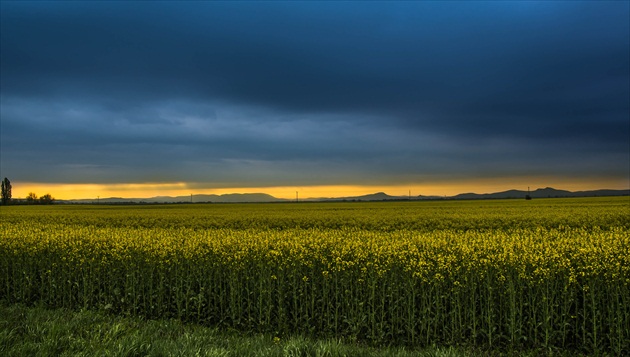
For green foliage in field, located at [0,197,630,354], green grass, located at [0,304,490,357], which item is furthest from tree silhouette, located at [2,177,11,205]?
green grass, located at [0,304,490,357]

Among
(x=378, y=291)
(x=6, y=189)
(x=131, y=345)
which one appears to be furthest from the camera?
(x=6, y=189)

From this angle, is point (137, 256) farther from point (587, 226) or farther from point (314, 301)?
point (587, 226)

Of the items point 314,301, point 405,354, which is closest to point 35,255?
point 314,301

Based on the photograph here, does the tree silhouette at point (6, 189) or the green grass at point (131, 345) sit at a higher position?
the tree silhouette at point (6, 189)

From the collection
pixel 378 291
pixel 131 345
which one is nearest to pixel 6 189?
pixel 131 345

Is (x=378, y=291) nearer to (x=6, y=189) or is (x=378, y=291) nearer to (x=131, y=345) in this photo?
(x=131, y=345)

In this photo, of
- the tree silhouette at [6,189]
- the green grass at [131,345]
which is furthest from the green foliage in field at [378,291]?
the tree silhouette at [6,189]

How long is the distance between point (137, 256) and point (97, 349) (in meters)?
5.81

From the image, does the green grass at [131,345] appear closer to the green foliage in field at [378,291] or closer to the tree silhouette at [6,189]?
the green foliage in field at [378,291]

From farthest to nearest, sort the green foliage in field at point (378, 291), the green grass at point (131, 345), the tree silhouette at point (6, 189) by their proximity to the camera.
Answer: the tree silhouette at point (6, 189) < the green foliage in field at point (378, 291) < the green grass at point (131, 345)

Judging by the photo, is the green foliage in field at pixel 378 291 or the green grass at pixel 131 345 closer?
the green grass at pixel 131 345

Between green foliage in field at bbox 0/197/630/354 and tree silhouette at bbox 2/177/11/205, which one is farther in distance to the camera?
tree silhouette at bbox 2/177/11/205

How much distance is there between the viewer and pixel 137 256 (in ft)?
40.9

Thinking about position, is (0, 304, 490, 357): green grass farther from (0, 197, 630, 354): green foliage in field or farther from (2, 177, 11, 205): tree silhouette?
(2, 177, 11, 205): tree silhouette
